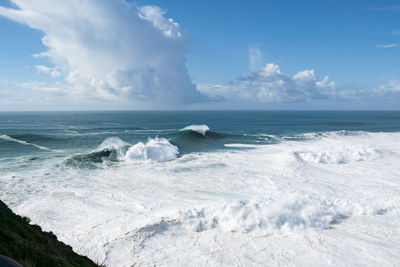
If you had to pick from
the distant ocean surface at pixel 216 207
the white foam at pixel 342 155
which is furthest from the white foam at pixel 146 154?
the white foam at pixel 342 155

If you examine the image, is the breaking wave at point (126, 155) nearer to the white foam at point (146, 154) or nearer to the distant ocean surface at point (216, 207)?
the white foam at point (146, 154)

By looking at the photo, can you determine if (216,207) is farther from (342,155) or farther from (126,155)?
(342,155)

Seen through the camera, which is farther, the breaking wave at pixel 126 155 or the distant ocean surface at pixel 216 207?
the breaking wave at pixel 126 155

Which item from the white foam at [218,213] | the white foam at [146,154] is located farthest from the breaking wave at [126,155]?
the white foam at [218,213]

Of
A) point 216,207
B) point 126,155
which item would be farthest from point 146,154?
point 216,207

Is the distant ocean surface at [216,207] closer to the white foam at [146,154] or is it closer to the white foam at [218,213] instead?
the white foam at [218,213]

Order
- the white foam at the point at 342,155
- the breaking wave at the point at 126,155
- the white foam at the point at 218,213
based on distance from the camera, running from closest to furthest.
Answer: the white foam at the point at 218,213 → the white foam at the point at 342,155 → the breaking wave at the point at 126,155

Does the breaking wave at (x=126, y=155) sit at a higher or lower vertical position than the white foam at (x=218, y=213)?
higher

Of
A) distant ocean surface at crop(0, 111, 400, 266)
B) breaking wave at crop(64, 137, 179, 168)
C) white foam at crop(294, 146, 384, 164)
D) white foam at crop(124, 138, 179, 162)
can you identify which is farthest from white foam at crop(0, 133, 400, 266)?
white foam at crop(124, 138, 179, 162)

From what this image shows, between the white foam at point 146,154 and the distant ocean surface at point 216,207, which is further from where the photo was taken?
the white foam at point 146,154

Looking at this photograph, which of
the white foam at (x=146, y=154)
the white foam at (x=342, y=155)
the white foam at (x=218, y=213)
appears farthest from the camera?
the white foam at (x=146, y=154)

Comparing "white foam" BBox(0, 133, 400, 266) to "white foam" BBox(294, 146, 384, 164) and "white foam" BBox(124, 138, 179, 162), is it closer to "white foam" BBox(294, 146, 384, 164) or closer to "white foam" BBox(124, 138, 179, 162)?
"white foam" BBox(294, 146, 384, 164)

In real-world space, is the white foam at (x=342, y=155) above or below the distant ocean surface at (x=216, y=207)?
above

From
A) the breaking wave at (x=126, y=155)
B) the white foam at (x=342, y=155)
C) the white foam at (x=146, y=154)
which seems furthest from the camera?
the white foam at (x=146, y=154)
